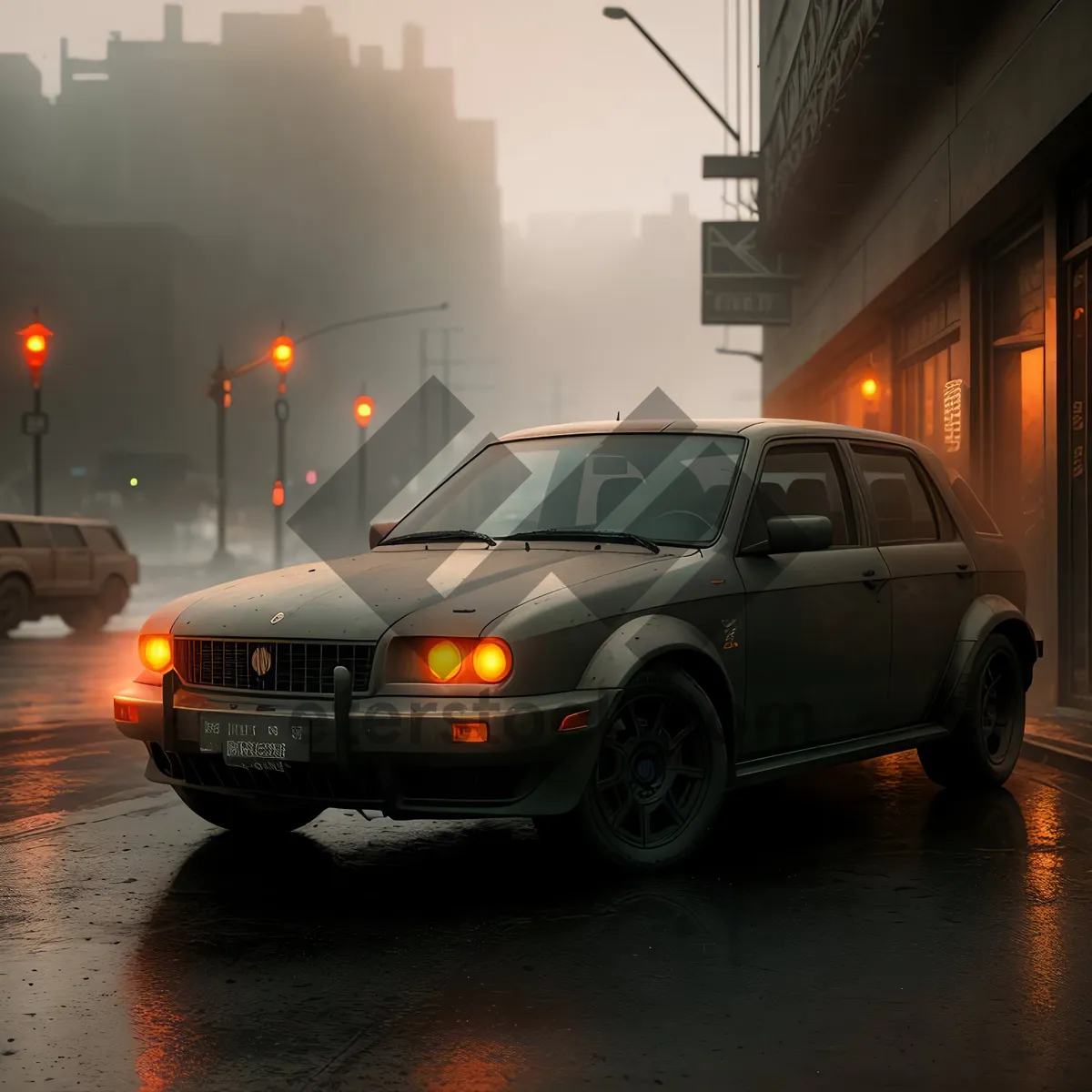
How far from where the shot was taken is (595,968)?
4.39 meters

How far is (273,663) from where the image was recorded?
5.41m

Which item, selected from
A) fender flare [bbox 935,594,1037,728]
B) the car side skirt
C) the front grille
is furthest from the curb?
the front grille

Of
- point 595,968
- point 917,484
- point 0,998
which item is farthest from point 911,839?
point 0,998

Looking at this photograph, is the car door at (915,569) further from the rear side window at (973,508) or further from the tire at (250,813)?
the tire at (250,813)

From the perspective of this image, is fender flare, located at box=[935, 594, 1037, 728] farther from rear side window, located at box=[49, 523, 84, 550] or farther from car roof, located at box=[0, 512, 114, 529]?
rear side window, located at box=[49, 523, 84, 550]

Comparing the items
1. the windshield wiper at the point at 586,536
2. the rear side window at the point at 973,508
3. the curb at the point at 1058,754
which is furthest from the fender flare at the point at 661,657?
the curb at the point at 1058,754

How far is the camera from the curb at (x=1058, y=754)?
329 inches

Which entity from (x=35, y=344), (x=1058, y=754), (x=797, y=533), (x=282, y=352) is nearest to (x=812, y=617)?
(x=797, y=533)

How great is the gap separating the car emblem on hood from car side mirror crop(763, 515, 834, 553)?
1996mm

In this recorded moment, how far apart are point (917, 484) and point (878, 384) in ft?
41.1

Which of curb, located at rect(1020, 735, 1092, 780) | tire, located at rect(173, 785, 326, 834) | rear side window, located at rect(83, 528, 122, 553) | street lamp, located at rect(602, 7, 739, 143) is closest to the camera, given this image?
tire, located at rect(173, 785, 326, 834)

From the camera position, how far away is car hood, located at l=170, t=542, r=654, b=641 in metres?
5.25

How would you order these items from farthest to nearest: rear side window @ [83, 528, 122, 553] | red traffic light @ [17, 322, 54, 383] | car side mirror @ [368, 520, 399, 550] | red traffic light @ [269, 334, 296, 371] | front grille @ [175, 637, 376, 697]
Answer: red traffic light @ [269, 334, 296, 371], red traffic light @ [17, 322, 54, 383], rear side window @ [83, 528, 122, 553], car side mirror @ [368, 520, 399, 550], front grille @ [175, 637, 376, 697]

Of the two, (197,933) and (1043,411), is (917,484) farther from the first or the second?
(1043,411)
